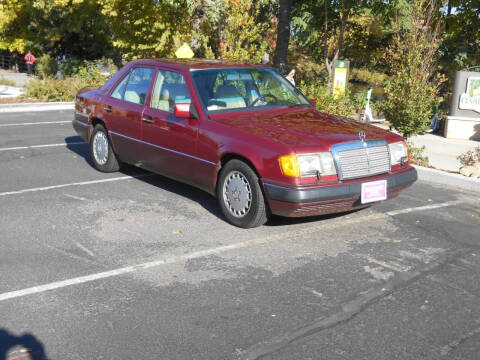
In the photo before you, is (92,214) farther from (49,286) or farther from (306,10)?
(306,10)

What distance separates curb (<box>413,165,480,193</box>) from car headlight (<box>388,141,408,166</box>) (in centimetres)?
248

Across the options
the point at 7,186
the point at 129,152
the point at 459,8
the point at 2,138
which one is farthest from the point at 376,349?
the point at 459,8

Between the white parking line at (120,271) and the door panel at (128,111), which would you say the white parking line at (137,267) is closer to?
the white parking line at (120,271)

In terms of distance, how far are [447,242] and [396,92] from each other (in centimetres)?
508

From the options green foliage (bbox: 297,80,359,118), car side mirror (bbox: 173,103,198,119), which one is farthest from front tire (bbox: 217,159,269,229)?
green foliage (bbox: 297,80,359,118)

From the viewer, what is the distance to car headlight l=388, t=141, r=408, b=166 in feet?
20.9

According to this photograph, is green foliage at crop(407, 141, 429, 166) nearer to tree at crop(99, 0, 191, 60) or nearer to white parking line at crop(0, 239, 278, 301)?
white parking line at crop(0, 239, 278, 301)

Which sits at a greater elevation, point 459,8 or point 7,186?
point 459,8

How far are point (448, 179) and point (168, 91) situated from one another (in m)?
4.51

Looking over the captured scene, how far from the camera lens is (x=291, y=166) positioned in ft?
18.2

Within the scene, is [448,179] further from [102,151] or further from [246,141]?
[102,151]

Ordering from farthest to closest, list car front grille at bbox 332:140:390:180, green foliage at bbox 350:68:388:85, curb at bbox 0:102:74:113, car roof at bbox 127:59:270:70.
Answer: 1. green foliage at bbox 350:68:388:85
2. curb at bbox 0:102:74:113
3. car roof at bbox 127:59:270:70
4. car front grille at bbox 332:140:390:180

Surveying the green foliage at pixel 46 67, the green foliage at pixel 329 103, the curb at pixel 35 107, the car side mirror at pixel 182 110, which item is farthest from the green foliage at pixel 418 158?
the green foliage at pixel 46 67

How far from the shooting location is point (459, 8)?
86.5 feet
